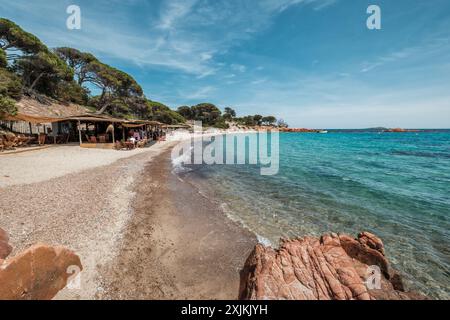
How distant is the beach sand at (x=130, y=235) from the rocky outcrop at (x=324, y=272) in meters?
0.96

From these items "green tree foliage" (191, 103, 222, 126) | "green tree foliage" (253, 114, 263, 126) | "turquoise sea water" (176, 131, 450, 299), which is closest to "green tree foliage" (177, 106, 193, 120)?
"green tree foliage" (191, 103, 222, 126)

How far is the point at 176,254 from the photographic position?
14.0 feet

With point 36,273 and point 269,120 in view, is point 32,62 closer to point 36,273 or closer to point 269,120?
point 36,273

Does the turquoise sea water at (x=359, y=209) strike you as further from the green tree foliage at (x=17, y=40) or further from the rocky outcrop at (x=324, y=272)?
the green tree foliage at (x=17, y=40)

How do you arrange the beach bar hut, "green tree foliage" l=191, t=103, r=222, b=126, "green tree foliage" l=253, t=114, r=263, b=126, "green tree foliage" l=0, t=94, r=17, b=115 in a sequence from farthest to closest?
1. "green tree foliage" l=253, t=114, r=263, b=126
2. "green tree foliage" l=191, t=103, r=222, b=126
3. the beach bar hut
4. "green tree foliage" l=0, t=94, r=17, b=115

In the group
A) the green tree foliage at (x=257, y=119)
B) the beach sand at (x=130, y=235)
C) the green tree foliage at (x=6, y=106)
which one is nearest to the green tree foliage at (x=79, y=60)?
the green tree foliage at (x=6, y=106)

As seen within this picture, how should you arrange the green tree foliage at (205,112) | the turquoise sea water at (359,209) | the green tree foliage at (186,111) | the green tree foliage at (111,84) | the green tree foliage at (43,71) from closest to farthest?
1. the turquoise sea water at (359,209)
2. the green tree foliage at (43,71)
3. the green tree foliage at (111,84)
4. the green tree foliage at (205,112)
5. the green tree foliage at (186,111)

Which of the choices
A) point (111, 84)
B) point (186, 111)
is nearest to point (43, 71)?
point (111, 84)

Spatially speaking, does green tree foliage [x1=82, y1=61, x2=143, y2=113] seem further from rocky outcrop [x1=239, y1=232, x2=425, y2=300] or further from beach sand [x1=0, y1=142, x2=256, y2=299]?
rocky outcrop [x1=239, y1=232, x2=425, y2=300]

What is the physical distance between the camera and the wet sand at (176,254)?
10.9 ft

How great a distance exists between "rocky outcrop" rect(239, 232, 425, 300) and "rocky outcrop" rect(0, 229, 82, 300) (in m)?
2.90

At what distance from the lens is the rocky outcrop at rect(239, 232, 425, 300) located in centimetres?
254

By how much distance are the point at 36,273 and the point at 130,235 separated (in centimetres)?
201
